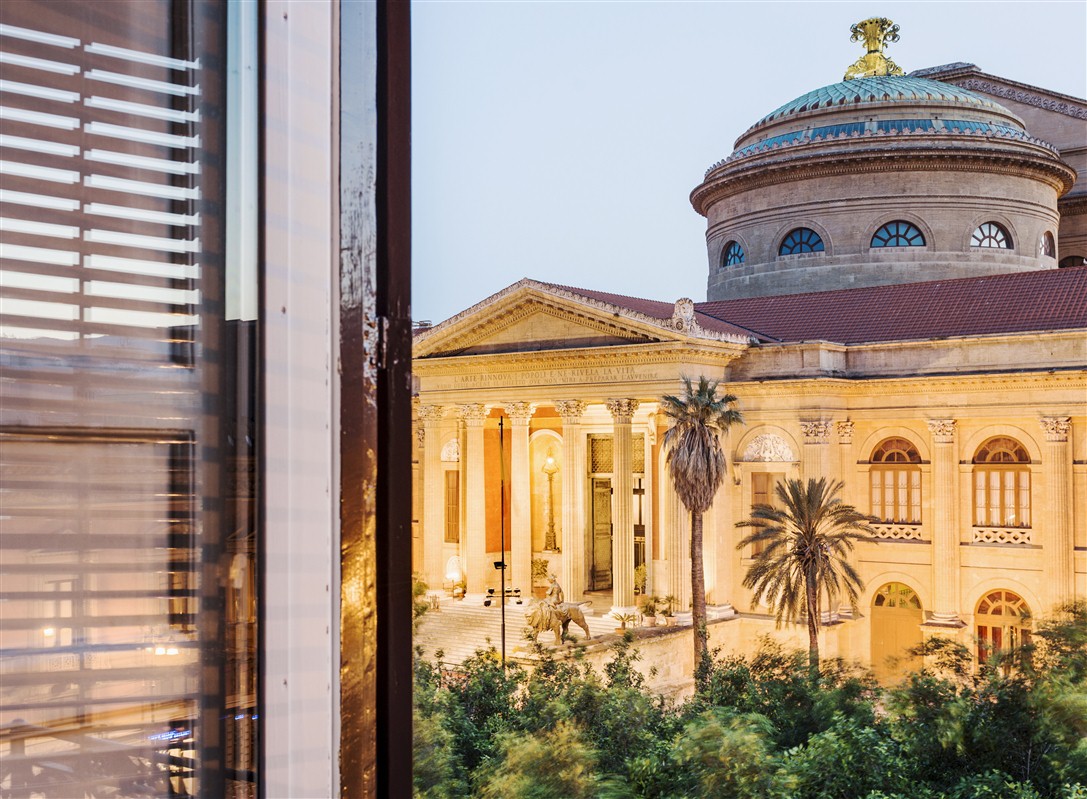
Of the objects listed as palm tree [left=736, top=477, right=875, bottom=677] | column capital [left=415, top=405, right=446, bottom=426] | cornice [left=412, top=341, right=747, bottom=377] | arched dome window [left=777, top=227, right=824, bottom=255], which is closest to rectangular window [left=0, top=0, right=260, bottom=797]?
palm tree [left=736, top=477, right=875, bottom=677]

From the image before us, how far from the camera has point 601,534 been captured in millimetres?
37531

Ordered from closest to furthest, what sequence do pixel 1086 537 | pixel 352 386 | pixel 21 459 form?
pixel 21 459, pixel 352 386, pixel 1086 537

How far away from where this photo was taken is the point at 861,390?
2945 centimetres

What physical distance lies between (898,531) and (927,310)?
588cm

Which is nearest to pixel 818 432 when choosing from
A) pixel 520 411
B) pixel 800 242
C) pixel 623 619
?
pixel 623 619

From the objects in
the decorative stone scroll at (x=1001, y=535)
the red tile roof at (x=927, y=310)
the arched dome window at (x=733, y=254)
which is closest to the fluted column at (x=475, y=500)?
the red tile roof at (x=927, y=310)

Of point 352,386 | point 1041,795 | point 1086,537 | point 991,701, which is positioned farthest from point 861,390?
point 352,386

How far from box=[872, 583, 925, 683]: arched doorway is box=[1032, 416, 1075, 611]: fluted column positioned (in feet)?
11.3

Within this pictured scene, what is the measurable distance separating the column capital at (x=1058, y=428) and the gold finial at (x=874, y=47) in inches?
690

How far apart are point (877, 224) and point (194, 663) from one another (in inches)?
1419

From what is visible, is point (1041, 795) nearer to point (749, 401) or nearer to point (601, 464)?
point (749, 401)

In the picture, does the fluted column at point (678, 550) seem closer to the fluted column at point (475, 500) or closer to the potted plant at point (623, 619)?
the potted plant at point (623, 619)

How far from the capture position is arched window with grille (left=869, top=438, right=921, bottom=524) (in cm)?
2895

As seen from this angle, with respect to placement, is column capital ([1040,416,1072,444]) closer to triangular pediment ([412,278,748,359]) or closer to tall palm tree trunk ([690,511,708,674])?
triangular pediment ([412,278,748,359])
